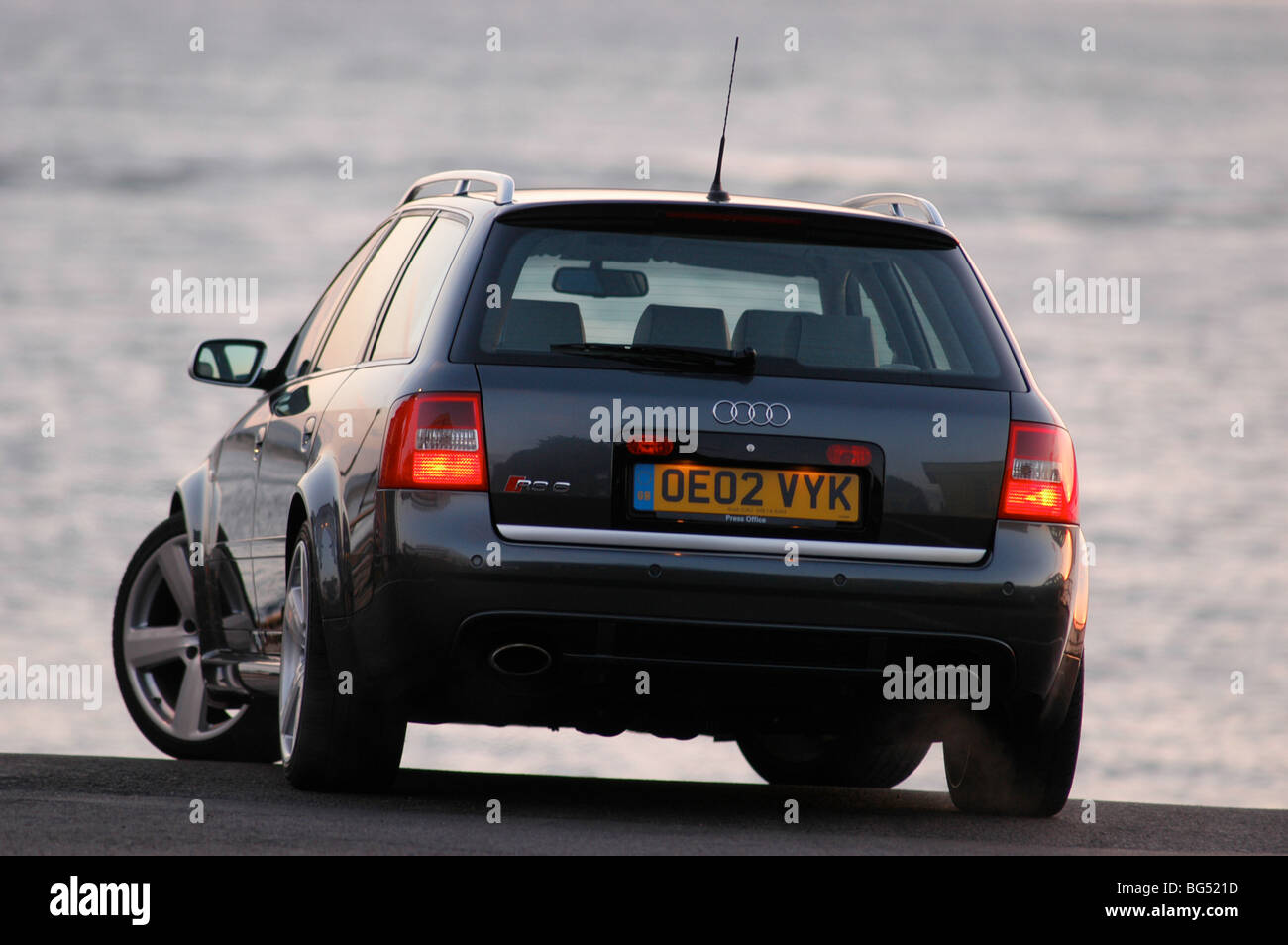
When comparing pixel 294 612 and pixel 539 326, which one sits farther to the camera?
pixel 294 612

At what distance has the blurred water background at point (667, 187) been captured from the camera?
19969mm

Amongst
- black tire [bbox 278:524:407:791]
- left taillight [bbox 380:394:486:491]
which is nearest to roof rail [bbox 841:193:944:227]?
left taillight [bbox 380:394:486:491]

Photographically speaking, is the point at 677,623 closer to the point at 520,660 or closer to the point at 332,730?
the point at 520,660

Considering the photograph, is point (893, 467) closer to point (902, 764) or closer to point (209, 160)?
point (902, 764)

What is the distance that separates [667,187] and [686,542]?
34235mm

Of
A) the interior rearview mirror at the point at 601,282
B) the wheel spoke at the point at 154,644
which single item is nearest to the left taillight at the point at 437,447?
the interior rearview mirror at the point at 601,282

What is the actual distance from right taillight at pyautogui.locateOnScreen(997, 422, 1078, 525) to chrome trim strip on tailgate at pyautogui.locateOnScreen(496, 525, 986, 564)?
427 millimetres

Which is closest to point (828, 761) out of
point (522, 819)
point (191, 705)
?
point (191, 705)

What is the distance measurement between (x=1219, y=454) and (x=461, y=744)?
15.3 metres

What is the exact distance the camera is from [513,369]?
6.77 metres

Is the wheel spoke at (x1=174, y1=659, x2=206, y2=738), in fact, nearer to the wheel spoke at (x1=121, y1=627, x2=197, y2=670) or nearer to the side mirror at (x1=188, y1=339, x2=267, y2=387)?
the wheel spoke at (x1=121, y1=627, x2=197, y2=670)

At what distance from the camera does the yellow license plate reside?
264 inches

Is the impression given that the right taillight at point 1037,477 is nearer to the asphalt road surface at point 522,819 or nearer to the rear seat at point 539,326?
the asphalt road surface at point 522,819

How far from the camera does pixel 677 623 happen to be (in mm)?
6641
